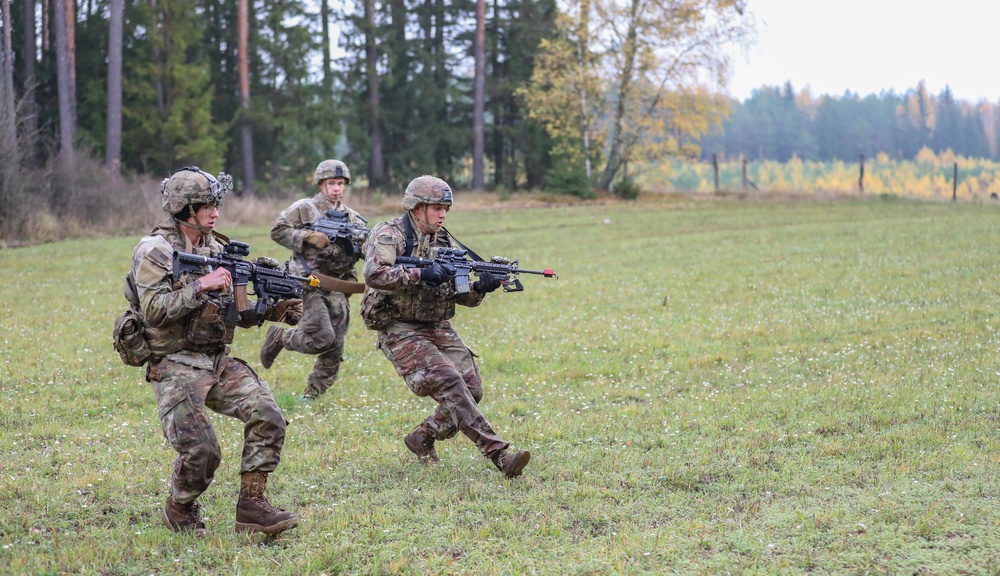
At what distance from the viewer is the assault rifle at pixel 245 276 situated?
608 cm

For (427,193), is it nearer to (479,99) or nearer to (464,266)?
(464,266)

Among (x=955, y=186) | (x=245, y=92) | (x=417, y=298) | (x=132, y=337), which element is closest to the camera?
(x=132, y=337)

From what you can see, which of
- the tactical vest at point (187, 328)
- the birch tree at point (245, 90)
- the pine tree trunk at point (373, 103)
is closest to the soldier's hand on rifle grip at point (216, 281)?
the tactical vest at point (187, 328)

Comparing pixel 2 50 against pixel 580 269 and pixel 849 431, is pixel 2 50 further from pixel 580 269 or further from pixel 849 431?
pixel 849 431

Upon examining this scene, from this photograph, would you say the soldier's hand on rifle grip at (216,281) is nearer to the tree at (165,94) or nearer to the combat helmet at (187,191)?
the combat helmet at (187,191)

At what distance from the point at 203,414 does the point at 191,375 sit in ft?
0.89

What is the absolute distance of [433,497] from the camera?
7000 mm

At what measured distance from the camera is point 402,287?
746cm

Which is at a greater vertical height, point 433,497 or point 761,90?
point 761,90

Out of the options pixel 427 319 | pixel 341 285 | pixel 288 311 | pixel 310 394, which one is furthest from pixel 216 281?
pixel 310 394

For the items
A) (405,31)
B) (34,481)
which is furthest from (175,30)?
(34,481)

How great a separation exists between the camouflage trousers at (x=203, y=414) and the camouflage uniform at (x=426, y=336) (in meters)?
1.59

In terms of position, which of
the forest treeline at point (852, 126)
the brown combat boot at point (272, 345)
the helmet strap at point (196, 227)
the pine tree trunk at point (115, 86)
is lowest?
the brown combat boot at point (272, 345)

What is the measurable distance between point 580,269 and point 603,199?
25.5 meters
